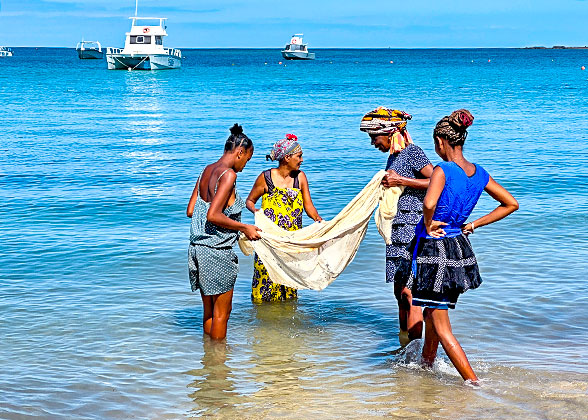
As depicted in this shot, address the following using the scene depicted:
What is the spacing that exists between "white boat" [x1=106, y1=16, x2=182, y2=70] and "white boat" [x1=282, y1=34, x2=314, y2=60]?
5106 cm

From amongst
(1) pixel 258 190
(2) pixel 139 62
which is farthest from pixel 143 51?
(1) pixel 258 190

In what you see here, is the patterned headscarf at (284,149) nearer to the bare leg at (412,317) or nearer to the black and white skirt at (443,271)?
the bare leg at (412,317)

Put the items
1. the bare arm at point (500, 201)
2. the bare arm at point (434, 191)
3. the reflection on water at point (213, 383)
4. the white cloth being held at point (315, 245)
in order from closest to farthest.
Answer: the bare arm at point (434, 191)
the bare arm at point (500, 201)
the reflection on water at point (213, 383)
the white cloth being held at point (315, 245)

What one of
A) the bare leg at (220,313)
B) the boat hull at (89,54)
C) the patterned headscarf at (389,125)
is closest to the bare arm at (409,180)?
the patterned headscarf at (389,125)

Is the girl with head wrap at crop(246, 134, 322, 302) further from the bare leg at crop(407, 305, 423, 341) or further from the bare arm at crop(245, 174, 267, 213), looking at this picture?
the bare leg at crop(407, 305, 423, 341)

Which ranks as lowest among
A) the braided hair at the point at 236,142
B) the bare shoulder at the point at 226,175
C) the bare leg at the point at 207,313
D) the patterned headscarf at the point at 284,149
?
the bare leg at the point at 207,313

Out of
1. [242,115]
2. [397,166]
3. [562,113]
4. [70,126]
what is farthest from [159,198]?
[562,113]

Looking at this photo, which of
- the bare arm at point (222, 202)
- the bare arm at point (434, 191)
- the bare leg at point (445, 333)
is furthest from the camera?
the bare arm at point (222, 202)

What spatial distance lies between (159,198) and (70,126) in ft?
49.3

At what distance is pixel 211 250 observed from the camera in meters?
5.71

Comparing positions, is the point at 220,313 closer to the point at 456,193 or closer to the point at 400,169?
the point at 400,169

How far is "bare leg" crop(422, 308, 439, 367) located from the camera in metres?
5.22

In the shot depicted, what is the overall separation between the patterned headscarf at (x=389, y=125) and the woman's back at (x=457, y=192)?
115 cm

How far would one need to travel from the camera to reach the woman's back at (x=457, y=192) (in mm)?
4742
